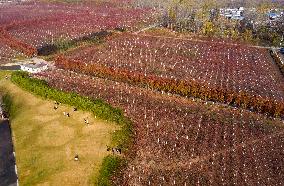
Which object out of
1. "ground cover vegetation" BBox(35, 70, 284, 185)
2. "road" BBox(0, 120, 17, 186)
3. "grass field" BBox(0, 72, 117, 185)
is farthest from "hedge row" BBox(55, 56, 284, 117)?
"road" BBox(0, 120, 17, 186)

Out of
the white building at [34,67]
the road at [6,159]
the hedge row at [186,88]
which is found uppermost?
the hedge row at [186,88]

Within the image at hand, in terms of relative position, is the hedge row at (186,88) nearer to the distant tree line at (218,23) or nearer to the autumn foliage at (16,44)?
the autumn foliage at (16,44)

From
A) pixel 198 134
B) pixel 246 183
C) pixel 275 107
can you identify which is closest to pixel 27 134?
pixel 198 134

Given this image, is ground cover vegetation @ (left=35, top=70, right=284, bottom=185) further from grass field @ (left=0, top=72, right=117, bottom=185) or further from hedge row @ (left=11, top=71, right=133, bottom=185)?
grass field @ (left=0, top=72, right=117, bottom=185)

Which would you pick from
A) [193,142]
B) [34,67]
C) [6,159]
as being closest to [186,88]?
[193,142]

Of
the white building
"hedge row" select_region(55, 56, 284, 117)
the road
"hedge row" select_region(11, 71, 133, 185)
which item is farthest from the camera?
the white building

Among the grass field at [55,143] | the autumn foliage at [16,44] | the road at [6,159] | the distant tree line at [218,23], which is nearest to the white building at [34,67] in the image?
the autumn foliage at [16,44]
